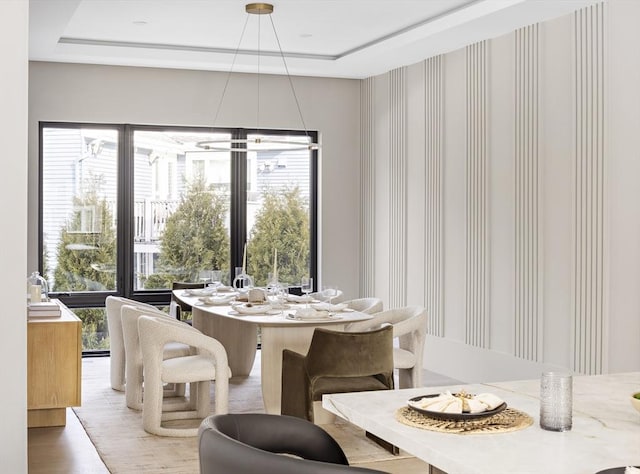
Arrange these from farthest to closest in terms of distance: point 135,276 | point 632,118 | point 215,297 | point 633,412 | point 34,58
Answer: point 135,276 → point 34,58 → point 215,297 → point 632,118 → point 633,412

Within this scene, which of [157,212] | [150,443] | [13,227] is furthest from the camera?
[157,212]

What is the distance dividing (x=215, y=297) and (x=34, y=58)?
317cm

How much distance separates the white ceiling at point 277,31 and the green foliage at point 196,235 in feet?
4.43

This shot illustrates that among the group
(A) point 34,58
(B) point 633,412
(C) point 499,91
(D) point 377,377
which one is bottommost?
(D) point 377,377

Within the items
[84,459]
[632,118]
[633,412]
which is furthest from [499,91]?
[633,412]

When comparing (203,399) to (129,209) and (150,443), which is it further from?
(129,209)

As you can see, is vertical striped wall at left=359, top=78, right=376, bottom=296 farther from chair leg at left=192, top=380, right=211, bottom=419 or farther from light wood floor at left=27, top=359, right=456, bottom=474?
light wood floor at left=27, top=359, right=456, bottom=474

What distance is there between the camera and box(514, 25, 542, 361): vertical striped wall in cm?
632

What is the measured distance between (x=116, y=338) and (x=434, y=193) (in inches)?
123

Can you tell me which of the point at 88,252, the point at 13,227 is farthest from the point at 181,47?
the point at 13,227

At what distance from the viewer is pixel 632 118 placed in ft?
17.7

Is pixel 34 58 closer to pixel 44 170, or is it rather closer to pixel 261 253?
pixel 44 170

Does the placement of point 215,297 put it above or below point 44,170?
below

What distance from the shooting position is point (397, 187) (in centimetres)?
839
